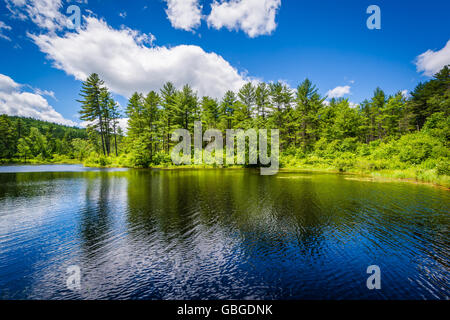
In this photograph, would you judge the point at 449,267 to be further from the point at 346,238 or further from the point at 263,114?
the point at 263,114

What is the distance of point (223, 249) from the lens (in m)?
6.81

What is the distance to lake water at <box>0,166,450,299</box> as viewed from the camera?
480 centimetres

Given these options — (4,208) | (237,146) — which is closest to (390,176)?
(237,146)

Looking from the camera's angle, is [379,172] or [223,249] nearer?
[223,249]

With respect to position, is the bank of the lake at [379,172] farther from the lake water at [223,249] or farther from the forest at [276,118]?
the lake water at [223,249]

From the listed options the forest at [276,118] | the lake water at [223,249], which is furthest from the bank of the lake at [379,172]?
the lake water at [223,249]

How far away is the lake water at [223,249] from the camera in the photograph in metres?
4.80

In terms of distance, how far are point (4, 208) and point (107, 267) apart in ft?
35.9

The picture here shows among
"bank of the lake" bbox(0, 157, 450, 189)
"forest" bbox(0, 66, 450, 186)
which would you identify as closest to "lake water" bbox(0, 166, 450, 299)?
"bank of the lake" bbox(0, 157, 450, 189)

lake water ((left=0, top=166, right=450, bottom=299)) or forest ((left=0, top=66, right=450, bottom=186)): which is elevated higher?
forest ((left=0, top=66, right=450, bottom=186))

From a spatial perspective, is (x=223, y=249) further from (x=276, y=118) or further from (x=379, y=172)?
(x=276, y=118)

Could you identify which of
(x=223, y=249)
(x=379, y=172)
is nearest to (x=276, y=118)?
(x=379, y=172)

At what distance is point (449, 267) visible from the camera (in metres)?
5.83

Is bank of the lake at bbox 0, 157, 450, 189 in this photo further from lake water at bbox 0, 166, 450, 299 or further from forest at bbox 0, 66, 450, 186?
lake water at bbox 0, 166, 450, 299
